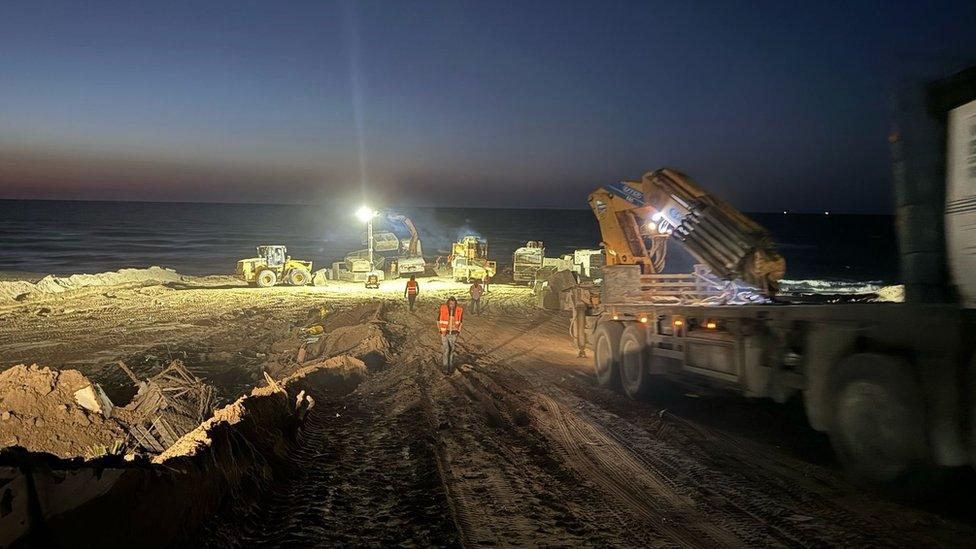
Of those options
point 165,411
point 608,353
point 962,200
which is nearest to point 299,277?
point 165,411

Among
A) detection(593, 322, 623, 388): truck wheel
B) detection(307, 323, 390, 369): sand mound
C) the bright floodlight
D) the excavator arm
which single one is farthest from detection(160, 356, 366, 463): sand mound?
the excavator arm

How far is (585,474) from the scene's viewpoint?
24.7 ft

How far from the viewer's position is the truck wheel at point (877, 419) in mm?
6070

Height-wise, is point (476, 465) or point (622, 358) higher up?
point (622, 358)

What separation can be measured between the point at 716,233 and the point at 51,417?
1147 cm

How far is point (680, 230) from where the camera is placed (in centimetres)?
1297

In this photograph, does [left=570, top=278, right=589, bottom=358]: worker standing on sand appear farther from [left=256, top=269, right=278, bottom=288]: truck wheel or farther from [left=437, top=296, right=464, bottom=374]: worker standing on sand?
[left=256, top=269, right=278, bottom=288]: truck wheel

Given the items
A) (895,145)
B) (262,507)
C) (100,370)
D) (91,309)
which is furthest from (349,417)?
(91,309)

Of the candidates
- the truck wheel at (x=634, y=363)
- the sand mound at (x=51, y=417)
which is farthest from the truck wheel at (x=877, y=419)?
the sand mound at (x=51, y=417)

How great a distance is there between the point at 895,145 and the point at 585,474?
16.0ft

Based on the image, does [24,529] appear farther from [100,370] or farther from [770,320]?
[100,370]

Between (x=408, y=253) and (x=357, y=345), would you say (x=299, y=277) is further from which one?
(x=357, y=345)

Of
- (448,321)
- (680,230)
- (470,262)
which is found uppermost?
(470,262)

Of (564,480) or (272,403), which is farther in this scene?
(272,403)
